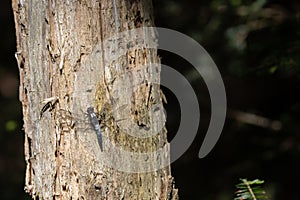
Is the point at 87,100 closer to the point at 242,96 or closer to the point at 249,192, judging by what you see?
the point at 249,192

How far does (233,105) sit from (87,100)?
6.67 ft

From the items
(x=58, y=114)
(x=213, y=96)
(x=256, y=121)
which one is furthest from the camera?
(x=256, y=121)

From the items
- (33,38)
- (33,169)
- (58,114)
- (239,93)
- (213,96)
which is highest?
(239,93)

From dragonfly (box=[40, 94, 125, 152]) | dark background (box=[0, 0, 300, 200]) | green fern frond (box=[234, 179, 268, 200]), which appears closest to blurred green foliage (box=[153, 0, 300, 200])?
dark background (box=[0, 0, 300, 200])

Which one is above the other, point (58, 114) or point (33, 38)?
point (33, 38)

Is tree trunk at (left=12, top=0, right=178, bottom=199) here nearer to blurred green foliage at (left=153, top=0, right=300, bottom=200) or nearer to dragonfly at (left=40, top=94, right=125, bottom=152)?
dragonfly at (left=40, top=94, right=125, bottom=152)

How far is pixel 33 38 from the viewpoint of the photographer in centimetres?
170

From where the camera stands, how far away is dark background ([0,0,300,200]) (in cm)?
307

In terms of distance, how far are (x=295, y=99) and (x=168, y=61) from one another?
80 centimetres

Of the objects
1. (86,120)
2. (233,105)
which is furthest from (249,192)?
(233,105)

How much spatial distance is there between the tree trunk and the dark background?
1.16 meters

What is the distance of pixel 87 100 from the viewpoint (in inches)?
65.0

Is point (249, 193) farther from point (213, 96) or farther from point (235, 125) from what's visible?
point (235, 125)

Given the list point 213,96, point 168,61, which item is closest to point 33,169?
point 213,96
